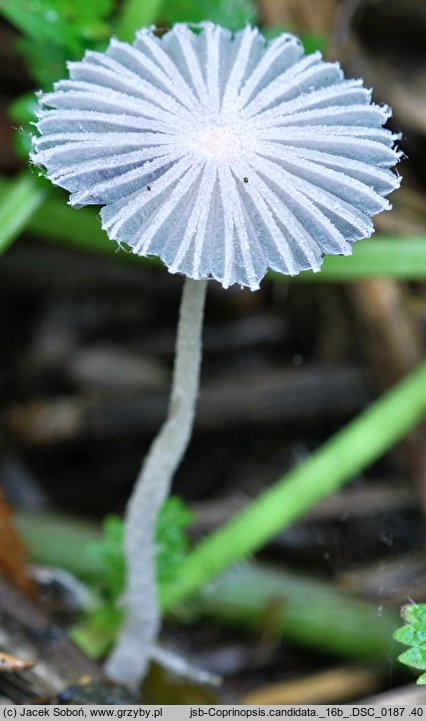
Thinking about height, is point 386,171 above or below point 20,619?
above

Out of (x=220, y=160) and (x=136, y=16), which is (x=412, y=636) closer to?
(x=220, y=160)

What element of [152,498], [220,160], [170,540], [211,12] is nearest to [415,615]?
[152,498]

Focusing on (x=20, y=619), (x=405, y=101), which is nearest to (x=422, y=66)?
(x=405, y=101)

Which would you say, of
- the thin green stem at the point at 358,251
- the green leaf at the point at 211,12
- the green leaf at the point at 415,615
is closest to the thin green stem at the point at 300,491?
the thin green stem at the point at 358,251

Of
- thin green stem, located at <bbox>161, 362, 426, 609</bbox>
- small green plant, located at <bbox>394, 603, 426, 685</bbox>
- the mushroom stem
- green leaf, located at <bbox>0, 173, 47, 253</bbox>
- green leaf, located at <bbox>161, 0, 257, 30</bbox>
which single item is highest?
green leaf, located at <bbox>161, 0, 257, 30</bbox>

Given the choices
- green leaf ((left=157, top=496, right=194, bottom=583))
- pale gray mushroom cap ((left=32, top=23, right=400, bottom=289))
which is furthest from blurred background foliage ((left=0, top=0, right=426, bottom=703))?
pale gray mushroom cap ((left=32, top=23, right=400, bottom=289))

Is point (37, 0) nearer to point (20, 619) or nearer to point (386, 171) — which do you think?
point (386, 171)

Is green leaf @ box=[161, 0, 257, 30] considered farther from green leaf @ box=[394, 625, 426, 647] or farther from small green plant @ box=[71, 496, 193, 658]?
green leaf @ box=[394, 625, 426, 647]
